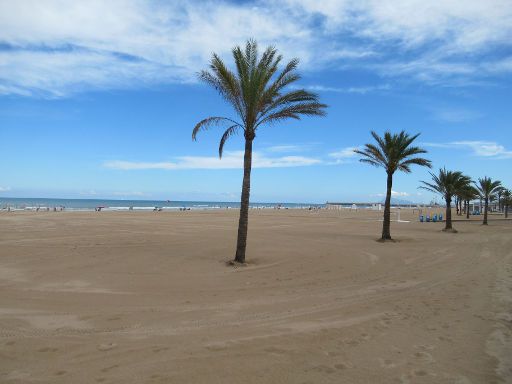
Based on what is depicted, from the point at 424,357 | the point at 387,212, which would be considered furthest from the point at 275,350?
the point at 387,212

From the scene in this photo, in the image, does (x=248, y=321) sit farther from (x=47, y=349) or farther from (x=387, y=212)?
(x=387, y=212)

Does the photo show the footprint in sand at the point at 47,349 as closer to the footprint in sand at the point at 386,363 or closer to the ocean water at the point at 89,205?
the footprint in sand at the point at 386,363

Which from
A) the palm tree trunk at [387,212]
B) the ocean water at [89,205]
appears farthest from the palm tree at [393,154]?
the ocean water at [89,205]

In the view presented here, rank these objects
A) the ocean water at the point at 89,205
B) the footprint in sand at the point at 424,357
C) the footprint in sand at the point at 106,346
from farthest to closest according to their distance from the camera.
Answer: the ocean water at the point at 89,205 → the footprint in sand at the point at 106,346 → the footprint in sand at the point at 424,357

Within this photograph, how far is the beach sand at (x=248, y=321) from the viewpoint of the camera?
4.47 m

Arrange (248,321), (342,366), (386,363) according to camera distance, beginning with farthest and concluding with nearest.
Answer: (248,321) → (386,363) → (342,366)

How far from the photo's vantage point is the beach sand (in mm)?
4473

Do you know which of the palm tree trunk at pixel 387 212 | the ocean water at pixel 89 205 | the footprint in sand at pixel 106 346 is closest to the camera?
the footprint in sand at pixel 106 346

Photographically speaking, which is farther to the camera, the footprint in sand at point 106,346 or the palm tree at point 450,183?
the palm tree at point 450,183

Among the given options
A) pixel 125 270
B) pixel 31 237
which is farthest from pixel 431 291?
pixel 31 237

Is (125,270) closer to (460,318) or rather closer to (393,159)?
(460,318)

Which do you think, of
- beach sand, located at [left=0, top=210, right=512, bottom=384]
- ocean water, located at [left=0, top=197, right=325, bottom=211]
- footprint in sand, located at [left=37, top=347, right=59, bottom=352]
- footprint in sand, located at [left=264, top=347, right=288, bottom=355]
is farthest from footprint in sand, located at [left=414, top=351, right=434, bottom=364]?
ocean water, located at [left=0, top=197, right=325, bottom=211]

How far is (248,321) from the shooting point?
626cm

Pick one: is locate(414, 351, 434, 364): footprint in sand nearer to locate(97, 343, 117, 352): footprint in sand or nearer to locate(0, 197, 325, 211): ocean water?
locate(97, 343, 117, 352): footprint in sand
